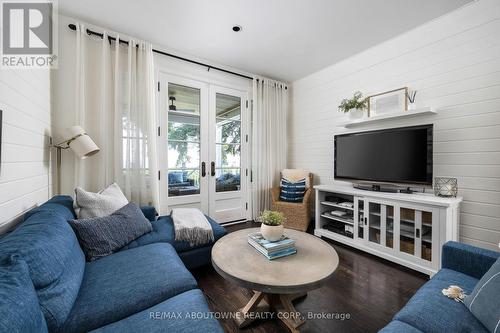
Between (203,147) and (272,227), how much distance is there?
2.05 m

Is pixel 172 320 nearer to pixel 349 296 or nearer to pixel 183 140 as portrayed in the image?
pixel 349 296

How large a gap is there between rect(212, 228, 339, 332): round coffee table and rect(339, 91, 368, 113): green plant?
201 centimetres

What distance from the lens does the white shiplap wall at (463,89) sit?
1.97 metres

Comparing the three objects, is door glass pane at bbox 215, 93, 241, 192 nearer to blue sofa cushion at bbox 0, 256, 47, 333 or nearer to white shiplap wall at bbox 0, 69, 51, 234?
white shiplap wall at bbox 0, 69, 51, 234

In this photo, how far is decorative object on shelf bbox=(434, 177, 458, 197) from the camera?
2.08 metres

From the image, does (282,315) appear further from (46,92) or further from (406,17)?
(406,17)

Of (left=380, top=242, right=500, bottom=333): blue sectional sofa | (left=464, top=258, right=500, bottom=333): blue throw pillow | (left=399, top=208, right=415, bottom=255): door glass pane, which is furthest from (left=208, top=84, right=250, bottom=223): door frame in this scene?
(left=464, top=258, right=500, bottom=333): blue throw pillow

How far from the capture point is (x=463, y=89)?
213 cm

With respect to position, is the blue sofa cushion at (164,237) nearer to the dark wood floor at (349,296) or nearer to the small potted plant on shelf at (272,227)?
the dark wood floor at (349,296)

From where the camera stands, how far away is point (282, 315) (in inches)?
55.7

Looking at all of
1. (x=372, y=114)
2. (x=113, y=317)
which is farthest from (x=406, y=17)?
(x=113, y=317)

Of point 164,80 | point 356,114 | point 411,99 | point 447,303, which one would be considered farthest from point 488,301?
point 164,80

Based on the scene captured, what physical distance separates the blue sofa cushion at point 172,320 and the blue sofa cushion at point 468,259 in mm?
1473

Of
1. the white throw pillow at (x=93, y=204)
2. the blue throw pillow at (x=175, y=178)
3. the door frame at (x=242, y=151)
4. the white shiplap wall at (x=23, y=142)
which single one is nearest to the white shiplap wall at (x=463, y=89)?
the door frame at (x=242, y=151)
